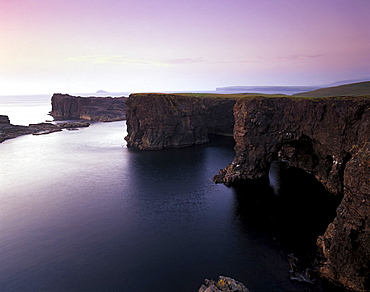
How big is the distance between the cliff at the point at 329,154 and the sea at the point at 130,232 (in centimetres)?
566

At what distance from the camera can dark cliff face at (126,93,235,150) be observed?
341 feet

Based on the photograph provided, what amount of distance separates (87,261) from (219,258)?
1905 cm

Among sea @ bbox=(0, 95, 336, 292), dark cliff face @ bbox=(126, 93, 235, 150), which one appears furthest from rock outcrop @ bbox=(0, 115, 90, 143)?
dark cliff face @ bbox=(126, 93, 235, 150)

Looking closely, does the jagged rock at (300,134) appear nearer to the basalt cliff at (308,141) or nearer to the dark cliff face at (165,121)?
the basalt cliff at (308,141)

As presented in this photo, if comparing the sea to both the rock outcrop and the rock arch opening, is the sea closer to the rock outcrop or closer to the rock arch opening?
the rock arch opening

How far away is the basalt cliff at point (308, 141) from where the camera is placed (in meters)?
30.3

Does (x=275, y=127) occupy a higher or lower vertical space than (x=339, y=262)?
higher

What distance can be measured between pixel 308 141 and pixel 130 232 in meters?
47.6

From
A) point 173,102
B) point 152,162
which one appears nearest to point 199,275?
point 152,162

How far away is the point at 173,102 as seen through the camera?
10862 centimetres

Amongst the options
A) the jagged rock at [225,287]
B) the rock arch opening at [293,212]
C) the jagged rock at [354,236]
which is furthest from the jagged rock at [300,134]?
the jagged rock at [225,287]

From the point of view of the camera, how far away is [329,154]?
55.3 m

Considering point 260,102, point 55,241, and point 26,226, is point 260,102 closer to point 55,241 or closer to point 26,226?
point 55,241

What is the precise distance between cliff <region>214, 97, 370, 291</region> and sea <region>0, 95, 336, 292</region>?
5662 millimetres
